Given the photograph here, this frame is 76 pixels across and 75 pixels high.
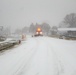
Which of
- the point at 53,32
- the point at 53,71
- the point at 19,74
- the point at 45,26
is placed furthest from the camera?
the point at 45,26

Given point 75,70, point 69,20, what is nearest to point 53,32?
point 69,20

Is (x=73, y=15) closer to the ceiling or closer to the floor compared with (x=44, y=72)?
closer to the ceiling

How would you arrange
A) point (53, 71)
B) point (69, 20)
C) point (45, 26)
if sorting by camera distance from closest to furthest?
point (53, 71) < point (69, 20) < point (45, 26)

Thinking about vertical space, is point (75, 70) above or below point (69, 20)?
below

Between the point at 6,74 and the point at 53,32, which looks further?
the point at 53,32

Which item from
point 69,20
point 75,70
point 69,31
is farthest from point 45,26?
point 75,70

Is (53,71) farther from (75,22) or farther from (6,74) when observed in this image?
(75,22)

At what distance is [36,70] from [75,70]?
2156mm

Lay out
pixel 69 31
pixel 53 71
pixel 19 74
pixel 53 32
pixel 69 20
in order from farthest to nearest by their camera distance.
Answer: pixel 69 20 → pixel 53 32 → pixel 69 31 → pixel 53 71 → pixel 19 74

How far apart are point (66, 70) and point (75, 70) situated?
50 cm

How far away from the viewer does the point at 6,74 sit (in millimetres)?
7551

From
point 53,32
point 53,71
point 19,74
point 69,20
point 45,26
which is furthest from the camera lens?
point 45,26

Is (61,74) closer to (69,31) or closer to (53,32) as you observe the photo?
(69,31)

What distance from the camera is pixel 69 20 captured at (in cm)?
11250
